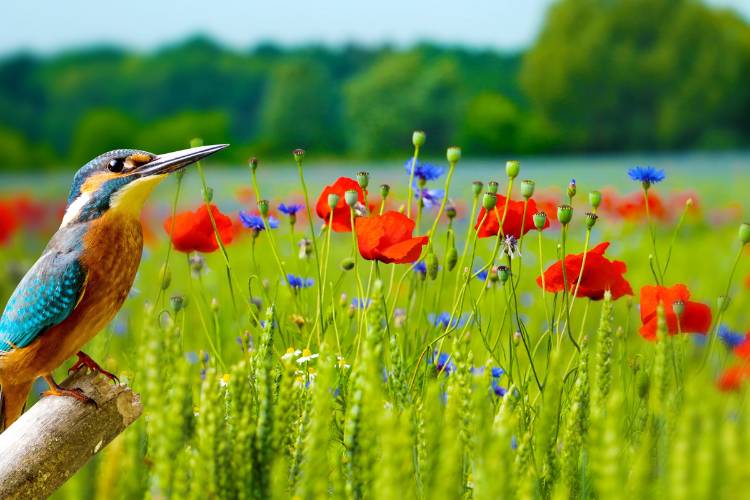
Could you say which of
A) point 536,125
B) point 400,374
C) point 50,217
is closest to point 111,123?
point 50,217

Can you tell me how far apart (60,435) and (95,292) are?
0.30 meters

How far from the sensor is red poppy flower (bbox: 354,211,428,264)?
2.01 metres

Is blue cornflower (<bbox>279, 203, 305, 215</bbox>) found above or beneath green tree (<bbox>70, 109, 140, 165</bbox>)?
beneath

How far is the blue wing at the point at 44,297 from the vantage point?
1856 mm

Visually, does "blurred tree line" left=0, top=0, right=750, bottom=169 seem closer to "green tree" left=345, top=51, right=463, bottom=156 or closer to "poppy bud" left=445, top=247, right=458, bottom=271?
"green tree" left=345, top=51, right=463, bottom=156

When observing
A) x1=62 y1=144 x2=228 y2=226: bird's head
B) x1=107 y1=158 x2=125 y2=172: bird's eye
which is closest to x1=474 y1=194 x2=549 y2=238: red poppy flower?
x1=62 y1=144 x2=228 y2=226: bird's head

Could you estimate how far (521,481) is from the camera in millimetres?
1619

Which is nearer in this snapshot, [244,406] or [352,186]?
[244,406]

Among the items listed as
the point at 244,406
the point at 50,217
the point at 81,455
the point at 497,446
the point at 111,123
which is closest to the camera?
the point at 497,446

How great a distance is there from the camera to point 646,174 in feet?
7.77

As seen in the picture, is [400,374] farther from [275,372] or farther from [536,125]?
[536,125]

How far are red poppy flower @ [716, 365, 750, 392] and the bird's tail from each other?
167 cm

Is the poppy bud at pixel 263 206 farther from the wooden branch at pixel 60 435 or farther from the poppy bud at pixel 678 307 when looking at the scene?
the poppy bud at pixel 678 307

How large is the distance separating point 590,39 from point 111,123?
38.6ft
